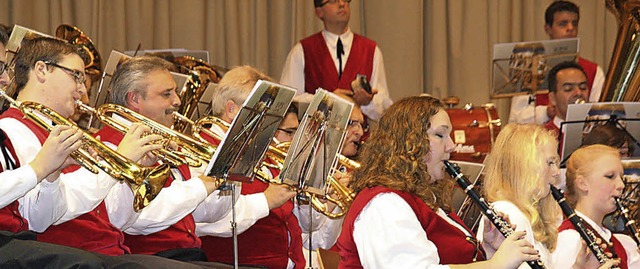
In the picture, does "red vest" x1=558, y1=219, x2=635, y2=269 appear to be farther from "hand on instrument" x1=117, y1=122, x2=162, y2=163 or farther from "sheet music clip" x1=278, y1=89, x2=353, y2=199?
"hand on instrument" x1=117, y1=122, x2=162, y2=163

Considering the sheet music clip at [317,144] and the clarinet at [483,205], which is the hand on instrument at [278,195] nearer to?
the sheet music clip at [317,144]

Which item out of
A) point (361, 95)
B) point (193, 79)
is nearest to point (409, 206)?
point (193, 79)

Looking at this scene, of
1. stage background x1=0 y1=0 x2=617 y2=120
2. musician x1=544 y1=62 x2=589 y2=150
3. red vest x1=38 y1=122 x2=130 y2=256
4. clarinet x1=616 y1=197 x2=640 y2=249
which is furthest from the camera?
stage background x1=0 y1=0 x2=617 y2=120

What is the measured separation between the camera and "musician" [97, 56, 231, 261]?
14.0 ft

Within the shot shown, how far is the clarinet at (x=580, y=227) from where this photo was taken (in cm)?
446

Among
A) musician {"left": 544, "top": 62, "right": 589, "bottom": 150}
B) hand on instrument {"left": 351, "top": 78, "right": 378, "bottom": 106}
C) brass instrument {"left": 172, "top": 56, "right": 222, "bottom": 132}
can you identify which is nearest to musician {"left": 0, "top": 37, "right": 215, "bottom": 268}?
brass instrument {"left": 172, "top": 56, "right": 222, "bottom": 132}

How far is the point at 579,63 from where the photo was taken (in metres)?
7.58

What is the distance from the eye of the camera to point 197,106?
233 inches

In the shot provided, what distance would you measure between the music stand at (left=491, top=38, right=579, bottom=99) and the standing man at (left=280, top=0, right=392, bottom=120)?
87cm

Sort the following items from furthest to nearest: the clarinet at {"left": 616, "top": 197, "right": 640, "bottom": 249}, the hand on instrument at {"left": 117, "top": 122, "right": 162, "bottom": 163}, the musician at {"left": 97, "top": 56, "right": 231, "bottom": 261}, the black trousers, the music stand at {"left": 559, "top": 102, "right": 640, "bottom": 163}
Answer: the music stand at {"left": 559, "top": 102, "right": 640, "bottom": 163} → the clarinet at {"left": 616, "top": 197, "right": 640, "bottom": 249} → the musician at {"left": 97, "top": 56, "right": 231, "bottom": 261} → the hand on instrument at {"left": 117, "top": 122, "right": 162, "bottom": 163} → the black trousers

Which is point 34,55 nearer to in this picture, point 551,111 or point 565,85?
point 565,85

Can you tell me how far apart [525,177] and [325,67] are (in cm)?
317

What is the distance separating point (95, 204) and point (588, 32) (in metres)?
5.87

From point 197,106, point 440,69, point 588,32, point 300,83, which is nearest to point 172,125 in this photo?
point 197,106
